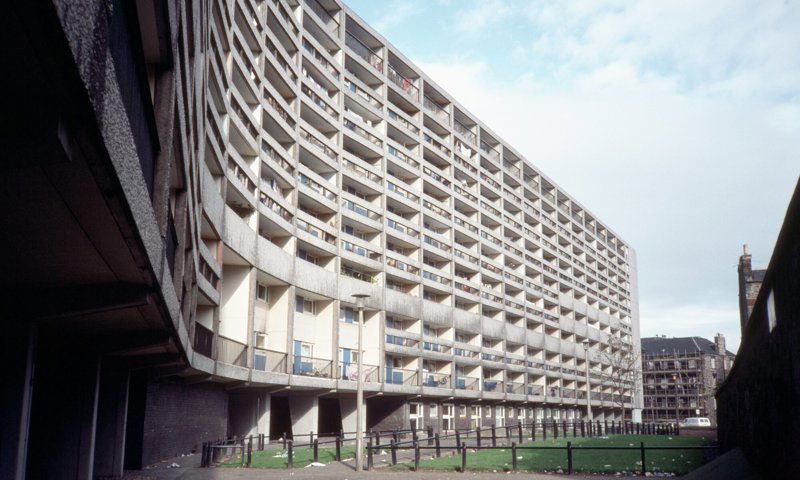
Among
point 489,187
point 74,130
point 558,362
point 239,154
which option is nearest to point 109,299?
point 74,130

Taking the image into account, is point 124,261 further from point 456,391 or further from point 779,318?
point 456,391

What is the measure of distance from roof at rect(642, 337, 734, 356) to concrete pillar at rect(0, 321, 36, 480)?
148 meters

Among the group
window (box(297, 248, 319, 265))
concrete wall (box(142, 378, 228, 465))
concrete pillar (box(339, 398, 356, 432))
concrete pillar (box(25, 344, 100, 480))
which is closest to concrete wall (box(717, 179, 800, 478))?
concrete pillar (box(25, 344, 100, 480))

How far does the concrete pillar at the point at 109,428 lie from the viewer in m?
16.8

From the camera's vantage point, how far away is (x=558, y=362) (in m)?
74.9

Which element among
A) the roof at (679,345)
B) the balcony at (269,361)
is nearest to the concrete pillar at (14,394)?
the balcony at (269,361)

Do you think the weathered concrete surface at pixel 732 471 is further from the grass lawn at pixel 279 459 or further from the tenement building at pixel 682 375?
the tenement building at pixel 682 375

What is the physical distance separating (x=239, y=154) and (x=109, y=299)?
2441 centimetres

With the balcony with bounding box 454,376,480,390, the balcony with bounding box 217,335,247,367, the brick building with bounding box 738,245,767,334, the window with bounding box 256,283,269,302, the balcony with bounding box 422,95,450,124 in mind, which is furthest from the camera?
the balcony with bounding box 422,95,450,124

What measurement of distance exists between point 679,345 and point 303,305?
123830 mm

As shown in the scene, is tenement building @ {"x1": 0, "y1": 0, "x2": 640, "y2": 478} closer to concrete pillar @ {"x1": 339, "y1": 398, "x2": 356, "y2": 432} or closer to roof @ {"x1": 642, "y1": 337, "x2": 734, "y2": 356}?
concrete pillar @ {"x1": 339, "y1": 398, "x2": 356, "y2": 432}

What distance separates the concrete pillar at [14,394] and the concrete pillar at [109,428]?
8252 millimetres

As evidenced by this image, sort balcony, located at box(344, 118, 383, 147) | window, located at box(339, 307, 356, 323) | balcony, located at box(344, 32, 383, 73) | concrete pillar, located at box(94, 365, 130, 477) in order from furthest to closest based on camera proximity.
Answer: balcony, located at box(344, 32, 383, 73) < balcony, located at box(344, 118, 383, 147) < window, located at box(339, 307, 356, 323) < concrete pillar, located at box(94, 365, 130, 477)

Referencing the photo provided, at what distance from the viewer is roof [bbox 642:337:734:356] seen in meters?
144
